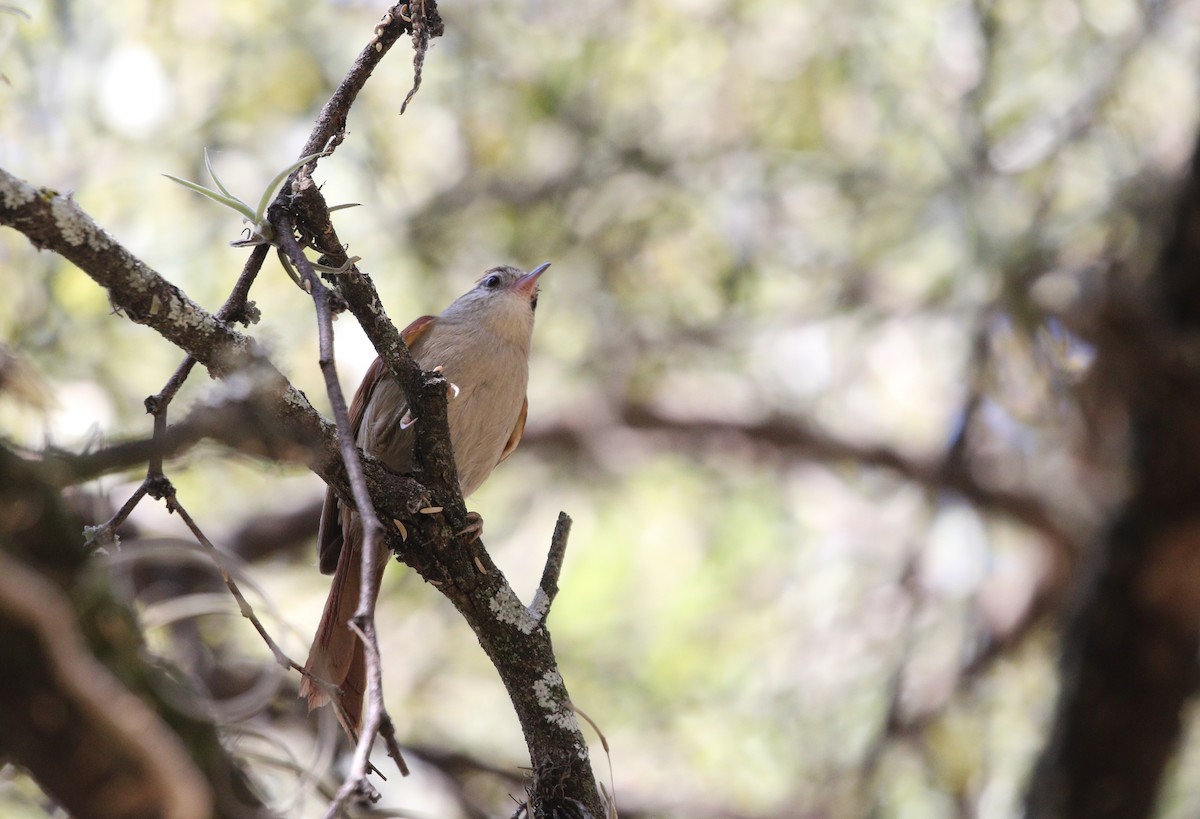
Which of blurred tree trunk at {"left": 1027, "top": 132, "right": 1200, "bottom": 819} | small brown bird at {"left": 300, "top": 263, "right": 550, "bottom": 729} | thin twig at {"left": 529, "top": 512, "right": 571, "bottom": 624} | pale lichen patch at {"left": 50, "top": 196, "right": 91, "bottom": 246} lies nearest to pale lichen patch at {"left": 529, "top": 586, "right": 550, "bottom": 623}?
thin twig at {"left": 529, "top": 512, "right": 571, "bottom": 624}

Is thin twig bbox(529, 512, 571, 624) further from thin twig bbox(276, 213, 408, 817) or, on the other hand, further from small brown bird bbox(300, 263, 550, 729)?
thin twig bbox(276, 213, 408, 817)

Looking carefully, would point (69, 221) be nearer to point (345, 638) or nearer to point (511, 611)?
point (511, 611)

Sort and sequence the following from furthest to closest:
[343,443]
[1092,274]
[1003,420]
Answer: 1. [1003,420]
2. [1092,274]
3. [343,443]

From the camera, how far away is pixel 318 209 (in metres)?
2.22

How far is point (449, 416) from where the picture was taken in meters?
3.78

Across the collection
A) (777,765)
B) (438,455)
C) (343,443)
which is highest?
(777,765)

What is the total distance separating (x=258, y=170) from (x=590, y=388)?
7.02 feet

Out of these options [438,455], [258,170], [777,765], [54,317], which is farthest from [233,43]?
[777,765]

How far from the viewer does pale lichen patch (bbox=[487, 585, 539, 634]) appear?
276cm

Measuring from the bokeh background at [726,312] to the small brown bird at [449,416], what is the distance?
Answer: 1.43 m

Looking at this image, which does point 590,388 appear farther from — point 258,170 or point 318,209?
point 318,209

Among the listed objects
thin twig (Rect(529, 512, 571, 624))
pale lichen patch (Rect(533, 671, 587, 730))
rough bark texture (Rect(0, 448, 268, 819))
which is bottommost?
rough bark texture (Rect(0, 448, 268, 819))

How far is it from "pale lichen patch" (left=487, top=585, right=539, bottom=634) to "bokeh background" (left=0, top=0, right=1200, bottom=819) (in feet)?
8.57

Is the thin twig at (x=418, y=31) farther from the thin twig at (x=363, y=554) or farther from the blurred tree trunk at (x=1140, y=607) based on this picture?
the blurred tree trunk at (x=1140, y=607)
